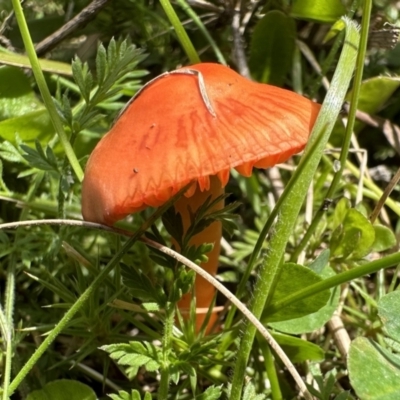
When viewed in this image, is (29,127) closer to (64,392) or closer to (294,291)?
(64,392)

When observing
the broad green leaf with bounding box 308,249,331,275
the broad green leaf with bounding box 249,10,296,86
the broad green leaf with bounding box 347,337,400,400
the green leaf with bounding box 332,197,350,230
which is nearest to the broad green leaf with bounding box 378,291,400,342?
the broad green leaf with bounding box 347,337,400,400

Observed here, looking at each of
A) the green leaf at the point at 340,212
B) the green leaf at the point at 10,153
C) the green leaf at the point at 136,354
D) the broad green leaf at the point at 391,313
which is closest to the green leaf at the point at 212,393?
the green leaf at the point at 136,354

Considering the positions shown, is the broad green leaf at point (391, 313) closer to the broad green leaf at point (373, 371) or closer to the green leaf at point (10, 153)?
the broad green leaf at point (373, 371)

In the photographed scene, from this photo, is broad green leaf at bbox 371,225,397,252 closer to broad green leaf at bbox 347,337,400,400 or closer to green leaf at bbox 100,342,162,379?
→ broad green leaf at bbox 347,337,400,400

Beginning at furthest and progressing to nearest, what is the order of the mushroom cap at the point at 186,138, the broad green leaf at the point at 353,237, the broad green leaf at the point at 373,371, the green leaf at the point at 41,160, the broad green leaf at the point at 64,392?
the broad green leaf at the point at 353,237 → the green leaf at the point at 41,160 → the broad green leaf at the point at 64,392 → the broad green leaf at the point at 373,371 → the mushroom cap at the point at 186,138

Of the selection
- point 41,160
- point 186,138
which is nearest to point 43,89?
point 41,160

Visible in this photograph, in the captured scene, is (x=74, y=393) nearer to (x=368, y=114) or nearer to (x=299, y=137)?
(x=299, y=137)
